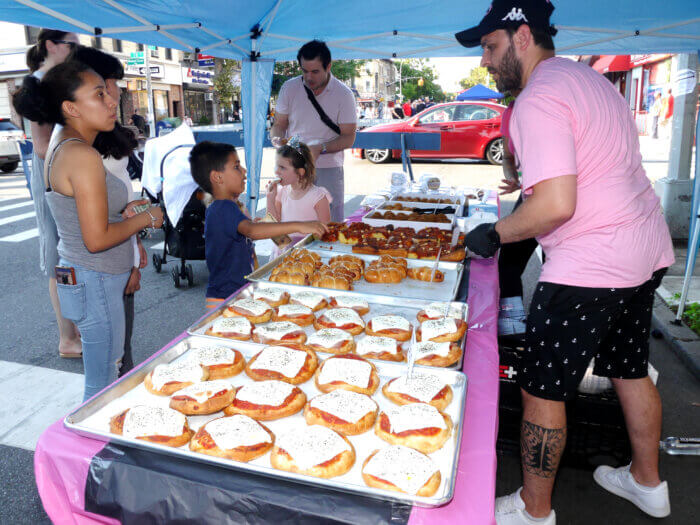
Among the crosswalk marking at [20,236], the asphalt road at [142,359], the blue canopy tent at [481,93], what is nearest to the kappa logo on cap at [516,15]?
the asphalt road at [142,359]

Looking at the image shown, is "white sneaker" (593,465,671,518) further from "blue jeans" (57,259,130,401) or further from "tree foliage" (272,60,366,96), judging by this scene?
"tree foliage" (272,60,366,96)

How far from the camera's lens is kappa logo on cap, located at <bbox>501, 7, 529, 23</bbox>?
1.87m

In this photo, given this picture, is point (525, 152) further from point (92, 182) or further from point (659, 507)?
point (659, 507)

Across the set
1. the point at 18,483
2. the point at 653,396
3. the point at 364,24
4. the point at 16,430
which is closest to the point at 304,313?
the point at 653,396

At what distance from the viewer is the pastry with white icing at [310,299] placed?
7.63 ft

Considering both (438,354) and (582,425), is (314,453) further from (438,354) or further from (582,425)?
(582,425)

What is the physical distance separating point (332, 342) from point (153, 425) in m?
0.73

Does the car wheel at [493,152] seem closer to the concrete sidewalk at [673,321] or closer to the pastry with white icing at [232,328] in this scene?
the concrete sidewalk at [673,321]

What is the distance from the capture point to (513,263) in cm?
391

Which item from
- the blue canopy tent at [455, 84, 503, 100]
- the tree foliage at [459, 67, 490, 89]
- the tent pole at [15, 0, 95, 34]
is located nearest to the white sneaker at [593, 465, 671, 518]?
the tent pole at [15, 0, 95, 34]

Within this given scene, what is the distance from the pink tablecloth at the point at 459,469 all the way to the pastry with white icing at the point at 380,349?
27 cm

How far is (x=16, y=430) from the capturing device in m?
3.21

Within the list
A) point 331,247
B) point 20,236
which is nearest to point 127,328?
point 331,247

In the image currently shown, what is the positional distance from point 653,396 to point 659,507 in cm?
61
